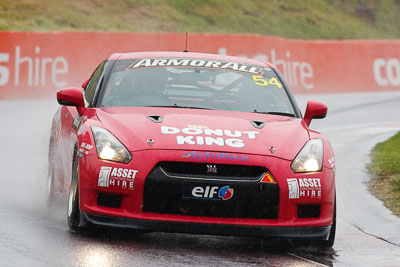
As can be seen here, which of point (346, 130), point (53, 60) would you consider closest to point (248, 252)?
point (346, 130)

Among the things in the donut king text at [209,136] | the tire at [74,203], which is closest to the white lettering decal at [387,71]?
the donut king text at [209,136]

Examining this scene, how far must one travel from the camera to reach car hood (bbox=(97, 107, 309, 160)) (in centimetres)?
623

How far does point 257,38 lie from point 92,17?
1372 centimetres

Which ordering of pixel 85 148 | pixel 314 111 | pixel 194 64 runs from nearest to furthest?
1. pixel 85 148
2. pixel 314 111
3. pixel 194 64

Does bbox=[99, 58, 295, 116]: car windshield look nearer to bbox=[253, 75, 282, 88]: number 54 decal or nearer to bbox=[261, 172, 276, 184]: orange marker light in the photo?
bbox=[253, 75, 282, 88]: number 54 decal

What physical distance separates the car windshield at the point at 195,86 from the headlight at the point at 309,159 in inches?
34.1

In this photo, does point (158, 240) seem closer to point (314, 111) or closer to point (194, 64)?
point (314, 111)

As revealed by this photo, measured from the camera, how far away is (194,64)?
26.0ft

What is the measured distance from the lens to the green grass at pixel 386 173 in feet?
30.9

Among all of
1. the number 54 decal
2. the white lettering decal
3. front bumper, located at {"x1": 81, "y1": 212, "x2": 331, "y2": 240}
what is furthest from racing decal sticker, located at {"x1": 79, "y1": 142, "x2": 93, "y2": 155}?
the white lettering decal

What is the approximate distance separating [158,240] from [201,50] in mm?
17030

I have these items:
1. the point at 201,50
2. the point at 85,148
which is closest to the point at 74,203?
the point at 85,148

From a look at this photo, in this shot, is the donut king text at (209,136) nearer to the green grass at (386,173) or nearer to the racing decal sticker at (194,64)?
the racing decal sticker at (194,64)

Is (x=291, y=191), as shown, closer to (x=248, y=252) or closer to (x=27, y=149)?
(x=248, y=252)
